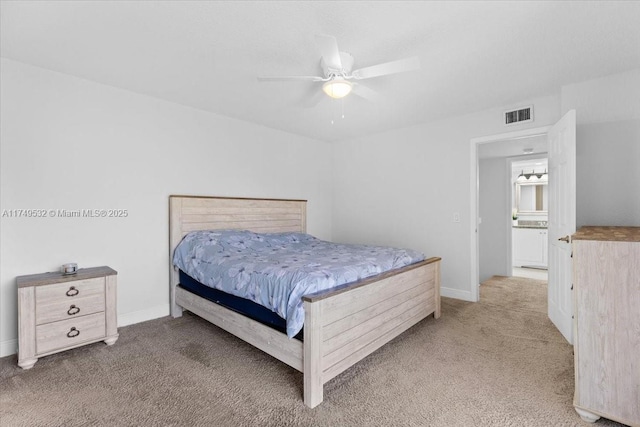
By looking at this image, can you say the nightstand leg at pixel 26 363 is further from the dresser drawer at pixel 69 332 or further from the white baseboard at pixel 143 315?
the white baseboard at pixel 143 315

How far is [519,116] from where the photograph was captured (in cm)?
345

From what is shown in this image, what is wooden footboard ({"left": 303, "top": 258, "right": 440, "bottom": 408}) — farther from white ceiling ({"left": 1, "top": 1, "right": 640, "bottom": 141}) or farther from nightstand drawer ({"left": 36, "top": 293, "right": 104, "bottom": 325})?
nightstand drawer ({"left": 36, "top": 293, "right": 104, "bottom": 325})

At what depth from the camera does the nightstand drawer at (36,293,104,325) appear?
7.61 ft

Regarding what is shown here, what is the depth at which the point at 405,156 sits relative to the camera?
4453 millimetres

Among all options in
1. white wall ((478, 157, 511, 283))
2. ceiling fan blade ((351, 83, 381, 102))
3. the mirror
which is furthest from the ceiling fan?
the mirror

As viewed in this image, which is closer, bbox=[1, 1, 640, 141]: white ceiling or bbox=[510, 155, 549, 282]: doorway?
bbox=[1, 1, 640, 141]: white ceiling

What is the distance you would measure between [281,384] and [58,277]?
6.57 ft

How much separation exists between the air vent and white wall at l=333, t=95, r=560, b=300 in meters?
0.06

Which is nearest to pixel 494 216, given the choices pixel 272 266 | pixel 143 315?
pixel 272 266

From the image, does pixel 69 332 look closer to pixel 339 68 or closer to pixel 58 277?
pixel 58 277

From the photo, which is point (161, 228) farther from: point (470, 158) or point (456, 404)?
point (470, 158)

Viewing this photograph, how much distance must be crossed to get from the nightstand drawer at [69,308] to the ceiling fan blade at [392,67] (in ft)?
9.18

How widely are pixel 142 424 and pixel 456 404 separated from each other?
180 cm

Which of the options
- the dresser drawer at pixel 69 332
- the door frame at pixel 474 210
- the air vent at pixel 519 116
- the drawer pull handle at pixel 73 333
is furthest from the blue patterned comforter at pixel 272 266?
the air vent at pixel 519 116
